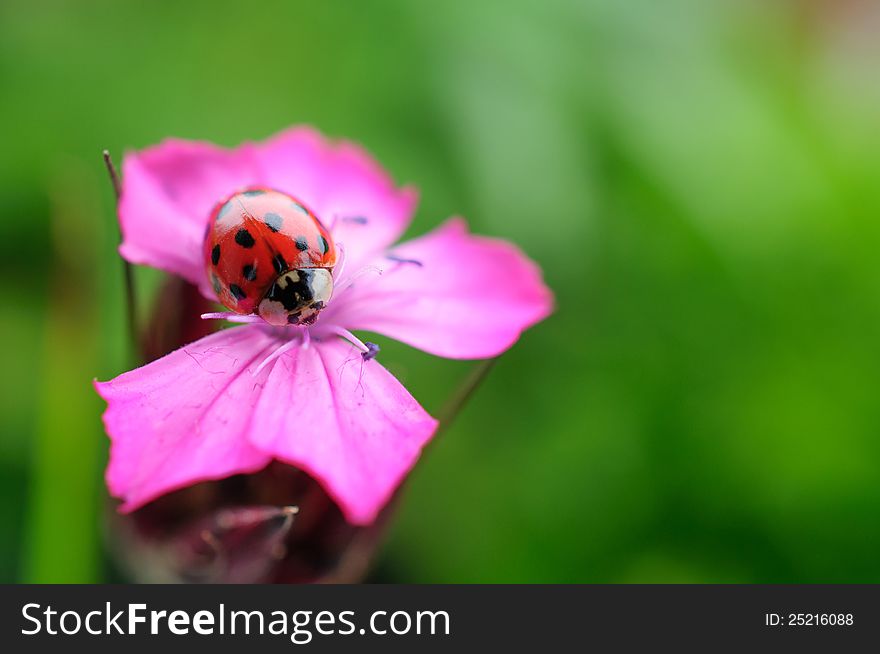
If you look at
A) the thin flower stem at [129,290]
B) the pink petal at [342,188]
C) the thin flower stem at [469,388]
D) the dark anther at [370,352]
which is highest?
the pink petal at [342,188]

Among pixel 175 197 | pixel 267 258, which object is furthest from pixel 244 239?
pixel 175 197

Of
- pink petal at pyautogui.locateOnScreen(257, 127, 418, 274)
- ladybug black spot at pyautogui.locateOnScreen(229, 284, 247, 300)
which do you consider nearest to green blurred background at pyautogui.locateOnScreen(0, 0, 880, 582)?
pink petal at pyautogui.locateOnScreen(257, 127, 418, 274)

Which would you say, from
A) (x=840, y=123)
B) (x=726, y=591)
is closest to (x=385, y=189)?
(x=726, y=591)

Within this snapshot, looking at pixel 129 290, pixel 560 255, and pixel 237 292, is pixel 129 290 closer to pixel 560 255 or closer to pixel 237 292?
pixel 237 292

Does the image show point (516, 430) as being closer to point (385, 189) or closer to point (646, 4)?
point (385, 189)

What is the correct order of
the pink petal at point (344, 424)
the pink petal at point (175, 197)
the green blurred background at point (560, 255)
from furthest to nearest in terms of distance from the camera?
the green blurred background at point (560, 255) < the pink petal at point (175, 197) < the pink petal at point (344, 424)

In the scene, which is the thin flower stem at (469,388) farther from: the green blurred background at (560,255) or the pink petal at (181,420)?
the green blurred background at (560,255)

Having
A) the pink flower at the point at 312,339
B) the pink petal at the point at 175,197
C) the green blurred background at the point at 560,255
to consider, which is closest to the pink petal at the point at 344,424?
the pink flower at the point at 312,339
